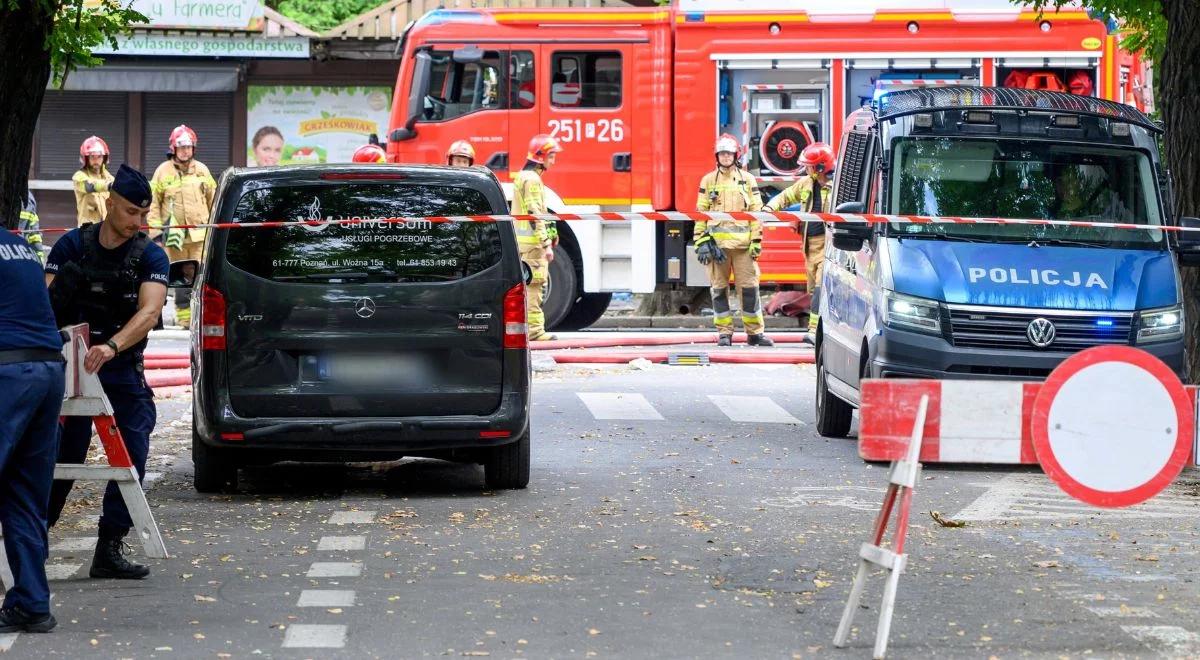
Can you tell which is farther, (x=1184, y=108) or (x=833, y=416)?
(x=833, y=416)

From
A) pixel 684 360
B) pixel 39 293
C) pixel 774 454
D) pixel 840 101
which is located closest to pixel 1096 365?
pixel 39 293

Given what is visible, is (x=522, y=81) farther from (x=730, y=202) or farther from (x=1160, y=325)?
(x=1160, y=325)

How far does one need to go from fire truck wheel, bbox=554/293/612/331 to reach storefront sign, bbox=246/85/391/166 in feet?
24.5

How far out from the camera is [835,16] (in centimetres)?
2072

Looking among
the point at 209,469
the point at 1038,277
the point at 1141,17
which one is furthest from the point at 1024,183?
the point at 209,469

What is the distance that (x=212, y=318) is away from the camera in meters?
9.72

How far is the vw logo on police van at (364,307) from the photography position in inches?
384

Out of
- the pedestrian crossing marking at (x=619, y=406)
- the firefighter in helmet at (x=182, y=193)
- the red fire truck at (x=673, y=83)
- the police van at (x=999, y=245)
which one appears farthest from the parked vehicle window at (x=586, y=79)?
the police van at (x=999, y=245)

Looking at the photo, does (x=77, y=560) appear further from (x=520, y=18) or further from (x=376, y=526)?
(x=520, y=18)

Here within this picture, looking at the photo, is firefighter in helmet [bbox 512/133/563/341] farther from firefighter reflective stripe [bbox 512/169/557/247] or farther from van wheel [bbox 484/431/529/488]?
van wheel [bbox 484/431/529/488]

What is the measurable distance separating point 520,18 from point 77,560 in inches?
529

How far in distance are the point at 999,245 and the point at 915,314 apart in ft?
2.25

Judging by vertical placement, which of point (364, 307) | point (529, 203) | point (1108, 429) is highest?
point (529, 203)

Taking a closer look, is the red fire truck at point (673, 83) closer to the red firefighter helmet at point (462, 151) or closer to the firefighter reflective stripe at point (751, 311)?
the firefighter reflective stripe at point (751, 311)
